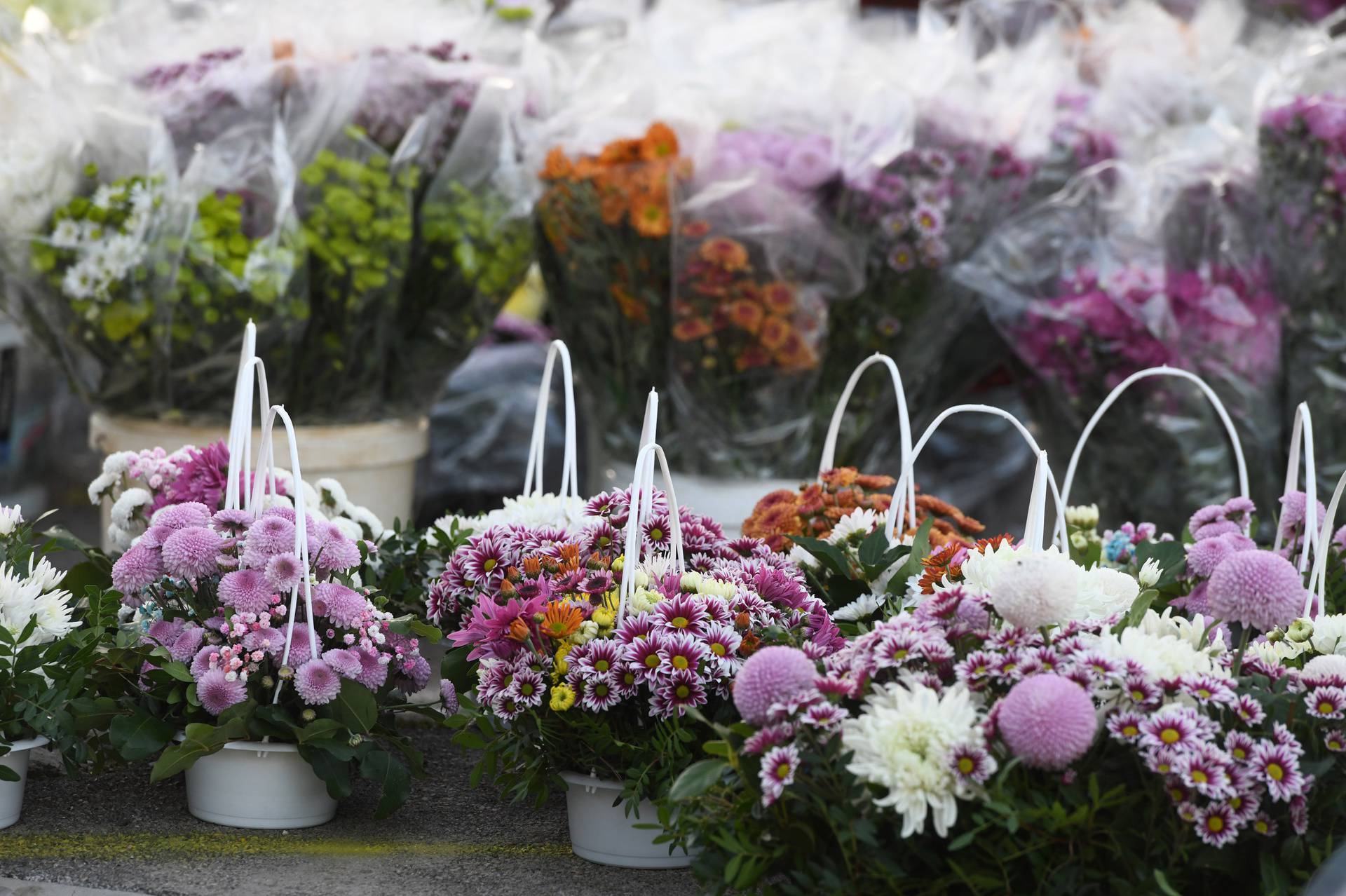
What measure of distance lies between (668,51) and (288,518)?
1559 millimetres

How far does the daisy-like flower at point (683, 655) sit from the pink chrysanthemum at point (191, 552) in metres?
0.50

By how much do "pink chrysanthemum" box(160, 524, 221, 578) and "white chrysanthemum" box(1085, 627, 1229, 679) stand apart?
88cm

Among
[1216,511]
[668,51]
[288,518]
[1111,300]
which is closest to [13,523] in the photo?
[288,518]

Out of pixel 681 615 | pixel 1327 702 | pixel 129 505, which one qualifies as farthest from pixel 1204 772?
pixel 129 505

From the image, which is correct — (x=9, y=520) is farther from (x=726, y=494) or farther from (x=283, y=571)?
(x=726, y=494)

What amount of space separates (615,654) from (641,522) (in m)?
0.27

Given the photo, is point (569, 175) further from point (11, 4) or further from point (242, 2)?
point (11, 4)

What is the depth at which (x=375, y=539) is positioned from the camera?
1.88m

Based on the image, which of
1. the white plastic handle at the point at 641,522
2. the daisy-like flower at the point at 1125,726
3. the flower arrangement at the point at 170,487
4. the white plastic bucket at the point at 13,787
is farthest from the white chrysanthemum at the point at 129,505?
the daisy-like flower at the point at 1125,726

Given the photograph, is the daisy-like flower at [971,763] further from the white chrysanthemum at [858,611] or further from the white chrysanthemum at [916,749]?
the white chrysanthemum at [858,611]

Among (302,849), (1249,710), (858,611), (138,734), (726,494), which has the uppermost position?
(1249,710)

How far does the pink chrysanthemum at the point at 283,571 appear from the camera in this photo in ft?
4.62

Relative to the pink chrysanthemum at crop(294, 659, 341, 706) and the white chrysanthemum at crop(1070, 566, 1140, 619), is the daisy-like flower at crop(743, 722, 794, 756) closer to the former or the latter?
the white chrysanthemum at crop(1070, 566, 1140, 619)

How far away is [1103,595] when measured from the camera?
4.30ft
